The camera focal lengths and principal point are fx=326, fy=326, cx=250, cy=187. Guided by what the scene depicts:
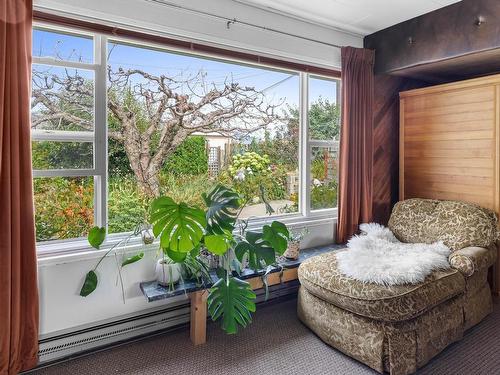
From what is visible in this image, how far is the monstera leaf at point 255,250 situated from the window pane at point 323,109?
1393 millimetres

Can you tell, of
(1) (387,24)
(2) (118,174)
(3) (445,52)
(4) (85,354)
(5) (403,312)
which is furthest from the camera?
(1) (387,24)

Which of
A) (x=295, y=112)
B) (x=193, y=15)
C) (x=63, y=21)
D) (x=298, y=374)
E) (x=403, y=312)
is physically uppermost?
(x=193, y=15)

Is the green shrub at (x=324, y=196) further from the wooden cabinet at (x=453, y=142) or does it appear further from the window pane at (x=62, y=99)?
the window pane at (x=62, y=99)

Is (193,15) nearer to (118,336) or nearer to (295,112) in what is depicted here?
(295,112)

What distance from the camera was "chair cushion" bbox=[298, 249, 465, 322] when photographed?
5.91 feet

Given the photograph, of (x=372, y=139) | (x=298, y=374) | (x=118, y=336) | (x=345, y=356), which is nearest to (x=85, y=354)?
(x=118, y=336)

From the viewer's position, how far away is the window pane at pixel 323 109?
124 inches

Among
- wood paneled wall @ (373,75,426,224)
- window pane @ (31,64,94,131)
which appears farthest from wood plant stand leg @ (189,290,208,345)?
wood paneled wall @ (373,75,426,224)

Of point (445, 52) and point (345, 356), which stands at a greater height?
point (445, 52)

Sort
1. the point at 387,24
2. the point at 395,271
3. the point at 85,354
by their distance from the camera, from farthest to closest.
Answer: the point at 387,24, the point at 85,354, the point at 395,271

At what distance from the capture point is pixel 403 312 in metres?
1.79

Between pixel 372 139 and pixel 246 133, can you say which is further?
pixel 372 139

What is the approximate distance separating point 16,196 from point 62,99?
72 centimetres

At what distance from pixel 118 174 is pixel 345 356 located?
1.94m
